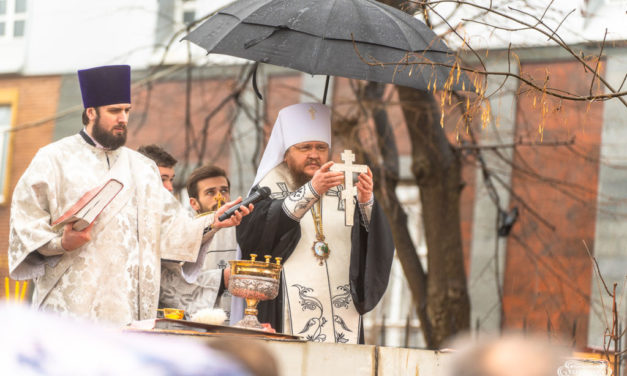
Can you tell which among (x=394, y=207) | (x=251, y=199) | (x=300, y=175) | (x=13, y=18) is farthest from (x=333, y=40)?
(x=13, y=18)

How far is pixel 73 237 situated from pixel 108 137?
28.0 inches

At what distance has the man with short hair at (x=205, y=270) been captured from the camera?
606 cm

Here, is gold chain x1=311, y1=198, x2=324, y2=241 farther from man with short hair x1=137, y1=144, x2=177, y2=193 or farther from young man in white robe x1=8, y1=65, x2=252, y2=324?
man with short hair x1=137, y1=144, x2=177, y2=193

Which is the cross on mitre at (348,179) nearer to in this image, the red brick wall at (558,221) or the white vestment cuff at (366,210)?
the white vestment cuff at (366,210)

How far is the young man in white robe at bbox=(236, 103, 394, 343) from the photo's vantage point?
596 cm

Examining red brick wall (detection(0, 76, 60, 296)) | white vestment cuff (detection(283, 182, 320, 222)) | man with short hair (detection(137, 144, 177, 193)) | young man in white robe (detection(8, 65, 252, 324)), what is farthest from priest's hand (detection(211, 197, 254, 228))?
red brick wall (detection(0, 76, 60, 296))

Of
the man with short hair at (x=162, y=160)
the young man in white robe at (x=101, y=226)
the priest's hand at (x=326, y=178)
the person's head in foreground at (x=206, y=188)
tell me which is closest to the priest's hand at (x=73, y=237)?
the young man in white robe at (x=101, y=226)

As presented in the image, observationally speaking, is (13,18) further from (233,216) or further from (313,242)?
(233,216)

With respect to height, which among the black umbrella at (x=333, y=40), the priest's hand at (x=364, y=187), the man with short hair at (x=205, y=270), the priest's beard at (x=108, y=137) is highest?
the black umbrella at (x=333, y=40)

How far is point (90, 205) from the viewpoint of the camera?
200 inches

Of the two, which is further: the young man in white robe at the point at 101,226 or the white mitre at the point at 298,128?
the white mitre at the point at 298,128

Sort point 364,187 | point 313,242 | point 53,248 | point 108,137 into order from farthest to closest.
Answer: point 313,242 < point 364,187 < point 108,137 < point 53,248

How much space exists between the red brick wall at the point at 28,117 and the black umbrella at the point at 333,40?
11.4 m

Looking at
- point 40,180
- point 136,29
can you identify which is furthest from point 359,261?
point 136,29
